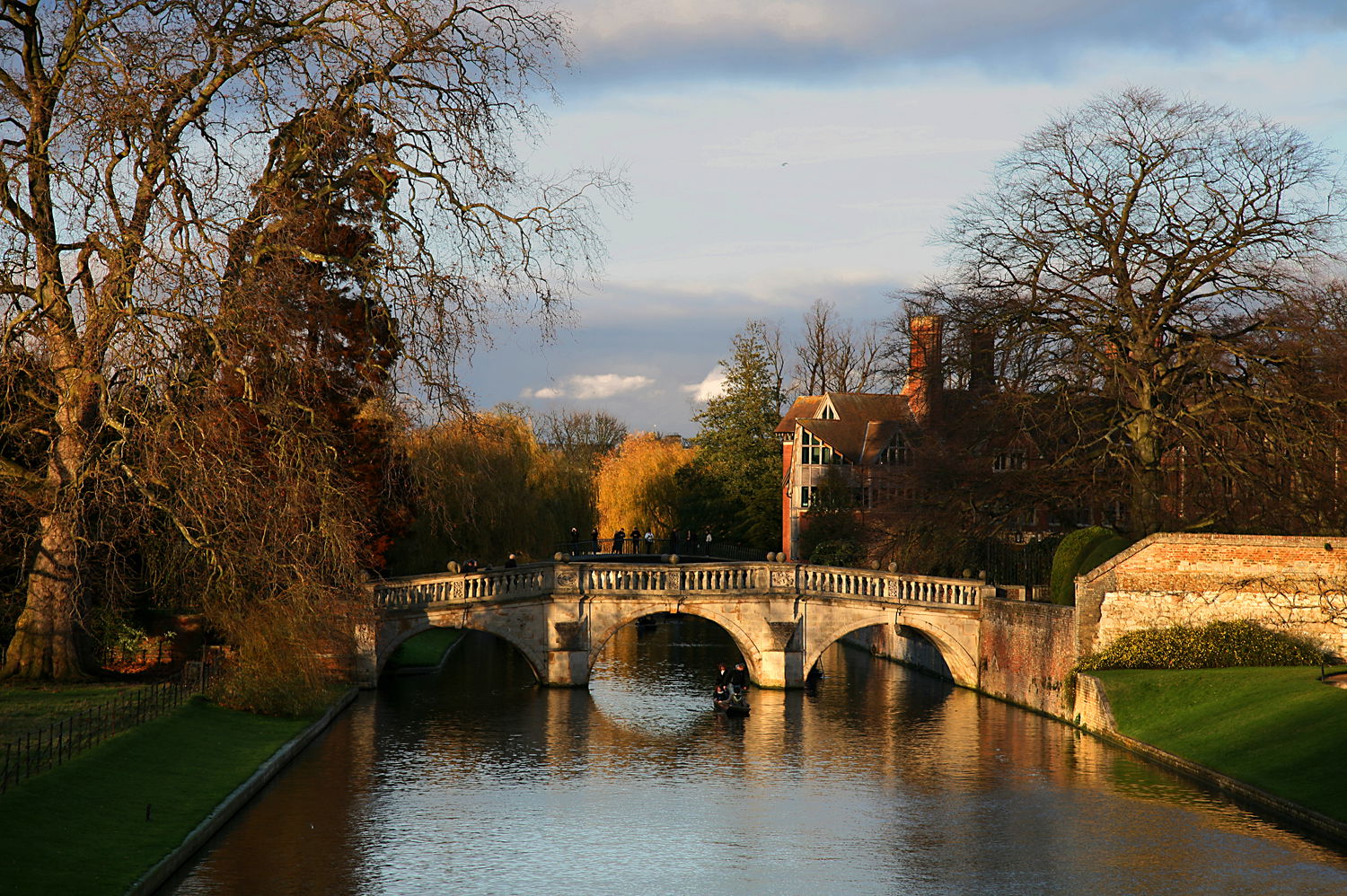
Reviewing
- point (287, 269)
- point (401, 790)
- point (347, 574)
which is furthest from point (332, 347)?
point (401, 790)

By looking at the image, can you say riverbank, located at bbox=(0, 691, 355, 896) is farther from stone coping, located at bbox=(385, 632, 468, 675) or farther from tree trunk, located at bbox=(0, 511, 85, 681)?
stone coping, located at bbox=(385, 632, 468, 675)

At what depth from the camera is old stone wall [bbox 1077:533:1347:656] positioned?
29.1 meters

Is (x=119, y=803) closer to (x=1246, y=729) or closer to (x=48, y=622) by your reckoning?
(x=48, y=622)

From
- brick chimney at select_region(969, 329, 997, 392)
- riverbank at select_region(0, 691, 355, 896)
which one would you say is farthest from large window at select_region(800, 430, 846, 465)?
riverbank at select_region(0, 691, 355, 896)

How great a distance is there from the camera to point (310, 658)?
92.1ft

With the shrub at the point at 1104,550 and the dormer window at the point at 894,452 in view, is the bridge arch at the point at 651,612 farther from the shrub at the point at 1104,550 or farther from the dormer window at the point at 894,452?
the dormer window at the point at 894,452

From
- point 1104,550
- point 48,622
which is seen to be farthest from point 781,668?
point 48,622

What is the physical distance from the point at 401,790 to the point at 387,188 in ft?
32.8

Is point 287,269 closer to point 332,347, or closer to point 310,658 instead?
point 332,347

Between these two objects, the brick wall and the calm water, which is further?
the brick wall

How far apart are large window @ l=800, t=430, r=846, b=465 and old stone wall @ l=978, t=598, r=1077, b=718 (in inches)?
1275

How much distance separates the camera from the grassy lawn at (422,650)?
138 feet

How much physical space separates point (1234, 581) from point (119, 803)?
22699mm

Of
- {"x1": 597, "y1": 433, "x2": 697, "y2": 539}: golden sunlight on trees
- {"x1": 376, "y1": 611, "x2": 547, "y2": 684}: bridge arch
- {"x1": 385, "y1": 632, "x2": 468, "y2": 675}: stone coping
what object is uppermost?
{"x1": 597, "y1": 433, "x2": 697, "y2": 539}: golden sunlight on trees
